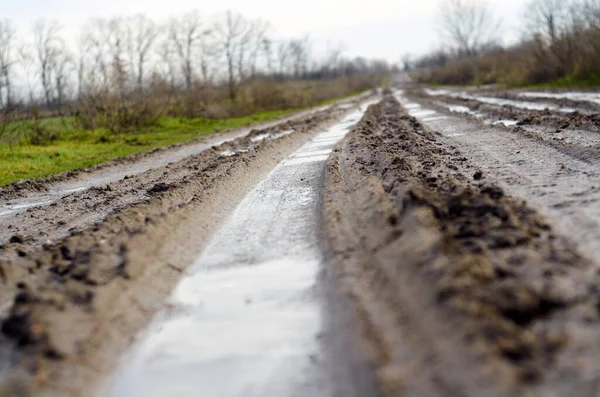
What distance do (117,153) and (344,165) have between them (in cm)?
962

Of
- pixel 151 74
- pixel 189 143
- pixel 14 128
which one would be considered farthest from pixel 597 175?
pixel 151 74

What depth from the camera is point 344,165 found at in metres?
9.26

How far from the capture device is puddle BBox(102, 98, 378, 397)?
324 cm

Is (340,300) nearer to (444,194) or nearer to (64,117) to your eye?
(444,194)

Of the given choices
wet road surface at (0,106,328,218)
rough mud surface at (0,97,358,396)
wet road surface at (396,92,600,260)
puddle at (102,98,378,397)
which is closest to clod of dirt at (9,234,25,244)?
rough mud surface at (0,97,358,396)

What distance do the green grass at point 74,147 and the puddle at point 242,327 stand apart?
867 cm

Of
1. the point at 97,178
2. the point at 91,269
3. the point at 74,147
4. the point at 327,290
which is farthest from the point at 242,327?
the point at 74,147

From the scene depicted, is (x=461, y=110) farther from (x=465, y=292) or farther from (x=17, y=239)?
(x=465, y=292)

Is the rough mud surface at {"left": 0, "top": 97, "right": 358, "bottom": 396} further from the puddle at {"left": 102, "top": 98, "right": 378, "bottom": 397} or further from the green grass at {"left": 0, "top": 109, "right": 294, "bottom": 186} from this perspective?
the green grass at {"left": 0, "top": 109, "right": 294, "bottom": 186}

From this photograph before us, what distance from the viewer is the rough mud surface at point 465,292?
2.68m

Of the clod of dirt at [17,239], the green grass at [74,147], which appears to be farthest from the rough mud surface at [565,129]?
the green grass at [74,147]

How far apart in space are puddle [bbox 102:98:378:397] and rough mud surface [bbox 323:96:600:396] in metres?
0.37

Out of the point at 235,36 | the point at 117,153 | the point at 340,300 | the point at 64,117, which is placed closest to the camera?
the point at 340,300

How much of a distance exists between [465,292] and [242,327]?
162cm
